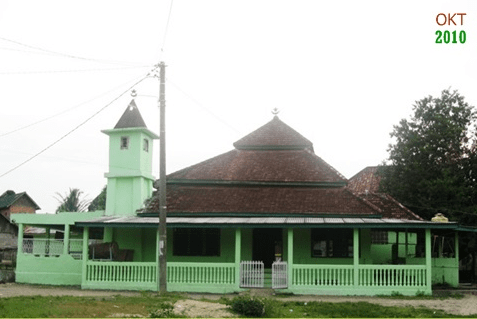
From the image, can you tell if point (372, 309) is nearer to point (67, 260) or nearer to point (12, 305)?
point (12, 305)

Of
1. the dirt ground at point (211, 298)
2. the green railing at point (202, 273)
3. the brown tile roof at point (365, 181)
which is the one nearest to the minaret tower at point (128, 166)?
the green railing at point (202, 273)

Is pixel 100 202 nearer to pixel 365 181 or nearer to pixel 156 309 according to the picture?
pixel 365 181

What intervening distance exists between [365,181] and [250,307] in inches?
1144

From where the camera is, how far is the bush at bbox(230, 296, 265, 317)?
14478 mm

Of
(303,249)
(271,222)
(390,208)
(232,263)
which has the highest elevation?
(390,208)

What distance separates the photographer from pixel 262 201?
2394cm

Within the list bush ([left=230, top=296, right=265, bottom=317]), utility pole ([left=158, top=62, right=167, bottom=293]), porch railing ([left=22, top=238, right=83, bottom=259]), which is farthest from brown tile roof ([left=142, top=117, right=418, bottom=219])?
bush ([left=230, top=296, right=265, bottom=317])

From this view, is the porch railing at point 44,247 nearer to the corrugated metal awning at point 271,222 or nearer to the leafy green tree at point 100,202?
the corrugated metal awning at point 271,222

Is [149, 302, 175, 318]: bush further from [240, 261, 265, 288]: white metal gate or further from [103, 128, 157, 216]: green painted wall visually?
[103, 128, 157, 216]: green painted wall

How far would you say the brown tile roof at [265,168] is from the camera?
25.2 m

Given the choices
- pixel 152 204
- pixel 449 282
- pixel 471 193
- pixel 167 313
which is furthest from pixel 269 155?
pixel 167 313

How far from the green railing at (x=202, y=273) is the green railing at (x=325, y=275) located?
95.3 inches

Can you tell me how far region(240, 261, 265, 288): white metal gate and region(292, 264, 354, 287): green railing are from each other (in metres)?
1.23

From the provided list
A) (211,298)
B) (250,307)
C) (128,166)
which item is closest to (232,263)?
(211,298)
